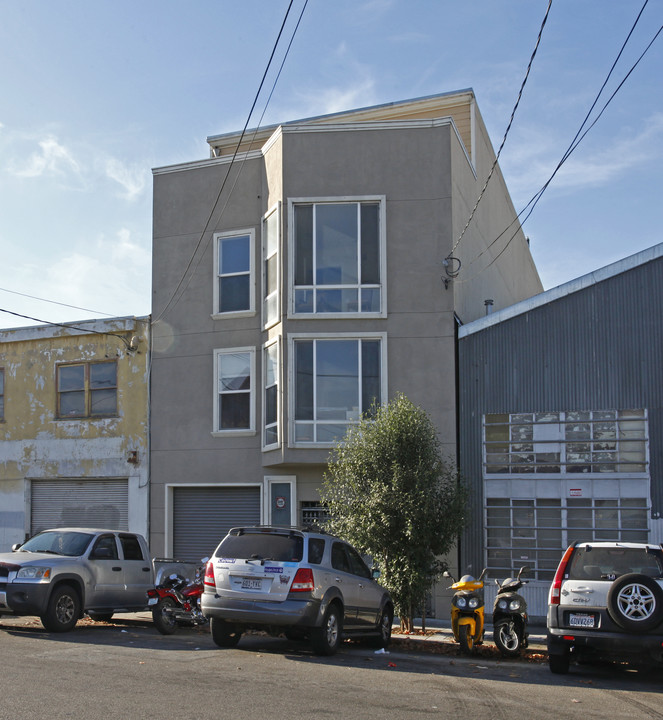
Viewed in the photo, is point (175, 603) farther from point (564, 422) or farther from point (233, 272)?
point (233, 272)

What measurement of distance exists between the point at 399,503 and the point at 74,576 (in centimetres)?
541

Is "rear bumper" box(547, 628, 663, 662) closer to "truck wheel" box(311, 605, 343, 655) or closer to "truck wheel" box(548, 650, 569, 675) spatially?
"truck wheel" box(548, 650, 569, 675)

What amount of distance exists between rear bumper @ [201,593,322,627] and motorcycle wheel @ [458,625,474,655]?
247 centimetres

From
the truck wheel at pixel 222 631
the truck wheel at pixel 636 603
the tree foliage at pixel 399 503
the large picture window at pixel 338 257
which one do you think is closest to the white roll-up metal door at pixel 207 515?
the large picture window at pixel 338 257

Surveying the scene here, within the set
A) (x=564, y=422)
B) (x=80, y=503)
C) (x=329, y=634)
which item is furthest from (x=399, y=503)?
(x=80, y=503)

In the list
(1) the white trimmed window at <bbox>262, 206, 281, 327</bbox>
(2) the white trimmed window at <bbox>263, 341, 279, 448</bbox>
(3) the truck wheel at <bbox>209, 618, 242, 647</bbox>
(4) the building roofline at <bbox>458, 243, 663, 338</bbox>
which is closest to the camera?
(3) the truck wheel at <bbox>209, 618, 242, 647</bbox>

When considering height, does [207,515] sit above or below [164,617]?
above

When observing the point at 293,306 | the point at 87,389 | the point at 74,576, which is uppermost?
the point at 293,306

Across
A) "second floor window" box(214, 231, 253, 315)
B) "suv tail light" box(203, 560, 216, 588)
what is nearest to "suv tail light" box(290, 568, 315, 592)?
"suv tail light" box(203, 560, 216, 588)

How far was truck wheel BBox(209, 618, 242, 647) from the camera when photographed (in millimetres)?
12281

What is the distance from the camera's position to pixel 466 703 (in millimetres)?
8836

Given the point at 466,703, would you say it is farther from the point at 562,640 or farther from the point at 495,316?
the point at 495,316

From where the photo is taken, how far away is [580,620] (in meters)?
10.6

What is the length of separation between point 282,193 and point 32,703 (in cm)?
1396
